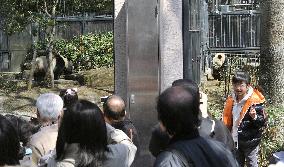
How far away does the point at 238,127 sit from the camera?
6.72 m

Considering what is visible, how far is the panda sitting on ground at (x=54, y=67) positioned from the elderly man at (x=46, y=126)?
1306cm

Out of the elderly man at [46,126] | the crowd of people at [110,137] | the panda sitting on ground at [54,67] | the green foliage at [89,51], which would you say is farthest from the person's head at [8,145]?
the green foliage at [89,51]

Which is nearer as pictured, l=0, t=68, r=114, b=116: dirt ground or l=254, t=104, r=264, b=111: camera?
l=254, t=104, r=264, b=111: camera

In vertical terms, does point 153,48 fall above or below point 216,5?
below

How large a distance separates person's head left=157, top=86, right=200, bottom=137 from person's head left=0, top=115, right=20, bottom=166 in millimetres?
827

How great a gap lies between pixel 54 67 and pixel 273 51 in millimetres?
10248

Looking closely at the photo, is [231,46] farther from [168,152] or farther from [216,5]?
[168,152]

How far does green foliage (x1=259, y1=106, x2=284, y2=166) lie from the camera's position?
780cm

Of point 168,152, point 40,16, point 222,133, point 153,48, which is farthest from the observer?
point 40,16

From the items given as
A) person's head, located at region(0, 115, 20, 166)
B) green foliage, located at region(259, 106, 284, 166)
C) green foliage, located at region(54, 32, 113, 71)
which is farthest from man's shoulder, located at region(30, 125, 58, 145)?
green foliage, located at region(54, 32, 113, 71)

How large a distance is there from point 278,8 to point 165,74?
7.88 feet

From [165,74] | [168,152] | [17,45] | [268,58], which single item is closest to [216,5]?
[17,45]

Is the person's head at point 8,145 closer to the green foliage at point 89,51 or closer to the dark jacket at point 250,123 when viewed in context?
the dark jacket at point 250,123

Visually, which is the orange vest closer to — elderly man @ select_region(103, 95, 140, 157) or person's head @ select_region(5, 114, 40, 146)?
elderly man @ select_region(103, 95, 140, 157)
